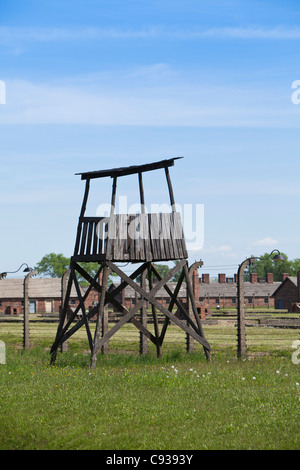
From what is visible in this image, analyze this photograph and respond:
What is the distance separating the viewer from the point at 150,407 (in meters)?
11.2

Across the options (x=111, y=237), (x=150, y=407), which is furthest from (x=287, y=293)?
(x=150, y=407)

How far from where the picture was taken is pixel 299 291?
3255 inches

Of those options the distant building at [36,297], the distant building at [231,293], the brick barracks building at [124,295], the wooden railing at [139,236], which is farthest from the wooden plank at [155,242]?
the distant building at [231,293]

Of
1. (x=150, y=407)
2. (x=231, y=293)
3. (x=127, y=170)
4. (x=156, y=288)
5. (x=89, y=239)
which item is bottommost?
(x=231, y=293)

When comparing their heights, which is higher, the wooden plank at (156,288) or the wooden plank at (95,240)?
the wooden plank at (95,240)

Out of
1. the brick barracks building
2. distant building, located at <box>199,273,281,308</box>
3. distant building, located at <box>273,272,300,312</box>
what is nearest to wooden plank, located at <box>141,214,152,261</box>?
the brick barracks building

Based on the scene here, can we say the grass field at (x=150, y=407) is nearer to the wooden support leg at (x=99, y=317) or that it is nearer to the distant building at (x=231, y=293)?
the wooden support leg at (x=99, y=317)

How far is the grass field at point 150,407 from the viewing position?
373 inches

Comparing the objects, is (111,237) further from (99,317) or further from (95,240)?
(99,317)

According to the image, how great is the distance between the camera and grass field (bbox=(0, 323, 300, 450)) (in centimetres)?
948

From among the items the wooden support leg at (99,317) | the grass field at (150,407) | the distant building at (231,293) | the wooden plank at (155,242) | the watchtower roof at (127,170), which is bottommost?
the distant building at (231,293)

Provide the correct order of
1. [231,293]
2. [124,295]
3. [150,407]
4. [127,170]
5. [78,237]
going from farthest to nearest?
[231,293]
[124,295]
[78,237]
[127,170]
[150,407]
